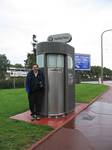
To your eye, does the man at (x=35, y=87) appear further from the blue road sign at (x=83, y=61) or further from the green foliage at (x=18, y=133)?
the blue road sign at (x=83, y=61)

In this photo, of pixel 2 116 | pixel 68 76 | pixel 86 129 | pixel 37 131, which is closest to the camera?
pixel 37 131

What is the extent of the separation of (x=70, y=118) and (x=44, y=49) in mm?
2373

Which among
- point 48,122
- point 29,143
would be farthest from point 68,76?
point 29,143

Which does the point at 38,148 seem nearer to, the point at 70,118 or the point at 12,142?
the point at 12,142

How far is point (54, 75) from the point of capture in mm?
11164

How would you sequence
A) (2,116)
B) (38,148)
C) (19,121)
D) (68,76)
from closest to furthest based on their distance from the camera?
(38,148), (19,121), (2,116), (68,76)

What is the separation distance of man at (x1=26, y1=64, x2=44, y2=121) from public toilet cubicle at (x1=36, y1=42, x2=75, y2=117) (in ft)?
1.16

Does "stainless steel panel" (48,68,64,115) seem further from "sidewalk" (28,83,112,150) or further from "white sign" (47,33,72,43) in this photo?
"white sign" (47,33,72,43)

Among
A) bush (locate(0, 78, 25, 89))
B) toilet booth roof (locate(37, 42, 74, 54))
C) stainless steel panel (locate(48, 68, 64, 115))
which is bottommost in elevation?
bush (locate(0, 78, 25, 89))

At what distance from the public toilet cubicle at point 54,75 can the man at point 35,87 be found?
1.16 feet

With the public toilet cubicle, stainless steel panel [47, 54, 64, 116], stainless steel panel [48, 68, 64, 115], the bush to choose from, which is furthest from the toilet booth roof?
the bush

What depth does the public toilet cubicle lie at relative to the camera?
36.2 ft

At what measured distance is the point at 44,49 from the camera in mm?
11000

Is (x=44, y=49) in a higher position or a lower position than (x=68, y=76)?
higher
